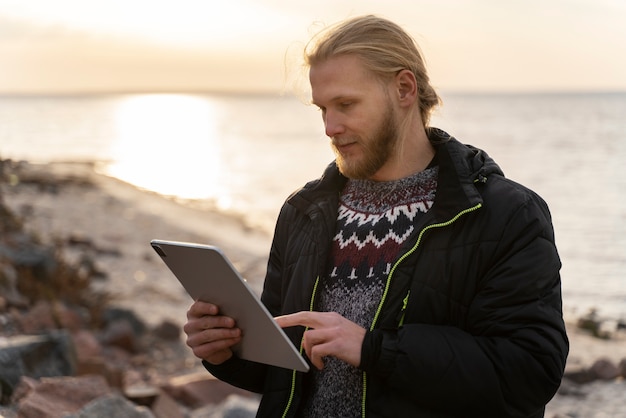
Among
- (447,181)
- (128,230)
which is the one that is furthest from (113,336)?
(128,230)

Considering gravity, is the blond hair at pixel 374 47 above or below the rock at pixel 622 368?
above

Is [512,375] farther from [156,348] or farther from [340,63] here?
[156,348]

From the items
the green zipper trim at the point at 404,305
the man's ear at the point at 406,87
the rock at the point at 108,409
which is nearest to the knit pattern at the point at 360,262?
the green zipper trim at the point at 404,305

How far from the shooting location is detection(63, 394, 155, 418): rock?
4.48 meters

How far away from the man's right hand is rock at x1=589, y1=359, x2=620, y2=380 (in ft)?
23.1

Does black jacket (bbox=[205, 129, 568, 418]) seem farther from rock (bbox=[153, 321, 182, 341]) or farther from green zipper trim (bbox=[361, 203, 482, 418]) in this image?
rock (bbox=[153, 321, 182, 341])

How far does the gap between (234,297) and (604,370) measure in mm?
7352

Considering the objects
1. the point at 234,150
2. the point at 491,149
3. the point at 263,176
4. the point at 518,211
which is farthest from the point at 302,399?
the point at 234,150

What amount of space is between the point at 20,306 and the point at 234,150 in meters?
41.9

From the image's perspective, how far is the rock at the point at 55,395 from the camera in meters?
4.57

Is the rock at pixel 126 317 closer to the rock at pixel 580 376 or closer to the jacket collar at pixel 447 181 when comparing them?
the rock at pixel 580 376

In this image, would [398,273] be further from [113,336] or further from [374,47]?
[113,336]

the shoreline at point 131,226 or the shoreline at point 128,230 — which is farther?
the shoreline at point 131,226

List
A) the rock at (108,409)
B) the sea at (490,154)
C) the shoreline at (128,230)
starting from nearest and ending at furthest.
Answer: the rock at (108,409)
the shoreline at (128,230)
the sea at (490,154)
